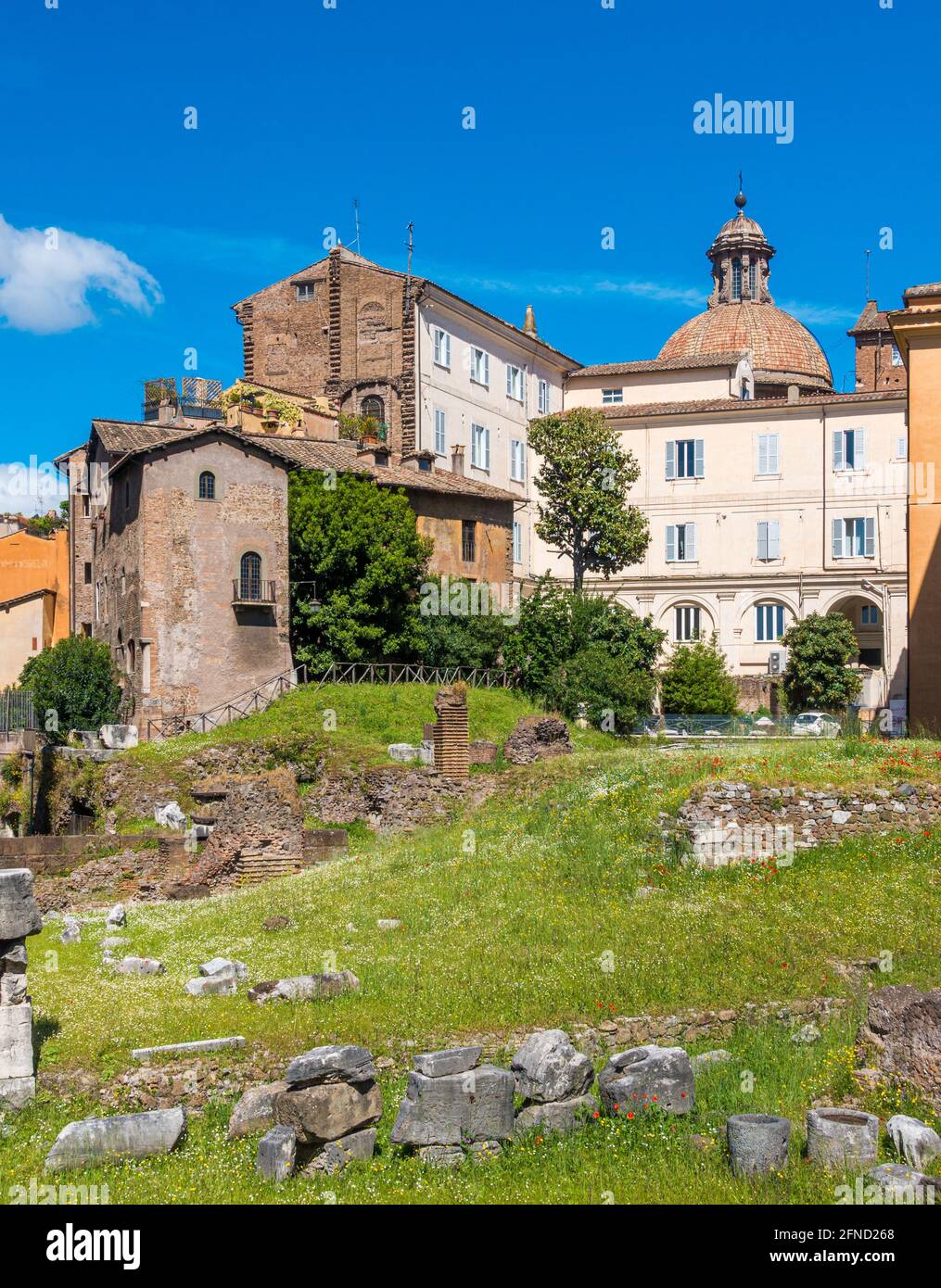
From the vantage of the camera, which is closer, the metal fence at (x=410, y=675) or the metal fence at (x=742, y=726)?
the metal fence at (x=742, y=726)

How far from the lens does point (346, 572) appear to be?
45.1 m

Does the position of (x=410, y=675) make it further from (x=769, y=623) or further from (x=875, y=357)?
(x=875, y=357)

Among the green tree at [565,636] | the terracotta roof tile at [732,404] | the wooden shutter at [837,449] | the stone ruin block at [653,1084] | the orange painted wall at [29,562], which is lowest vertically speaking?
the stone ruin block at [653,1084]

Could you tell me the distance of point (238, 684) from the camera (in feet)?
137

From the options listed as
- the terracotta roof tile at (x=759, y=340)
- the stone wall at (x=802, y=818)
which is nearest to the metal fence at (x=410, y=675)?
the stone wall at (x=802, y=818)

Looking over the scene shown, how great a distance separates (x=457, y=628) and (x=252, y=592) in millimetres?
7924

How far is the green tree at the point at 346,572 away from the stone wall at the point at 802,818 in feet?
81.1

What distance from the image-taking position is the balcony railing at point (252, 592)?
4188cm

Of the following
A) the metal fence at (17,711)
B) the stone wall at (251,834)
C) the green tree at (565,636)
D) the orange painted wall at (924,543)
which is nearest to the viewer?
the stone wall at (251,834)

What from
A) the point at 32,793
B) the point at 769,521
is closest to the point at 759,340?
the point at 769,521

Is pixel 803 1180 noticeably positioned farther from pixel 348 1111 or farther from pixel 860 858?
pixel 860 858

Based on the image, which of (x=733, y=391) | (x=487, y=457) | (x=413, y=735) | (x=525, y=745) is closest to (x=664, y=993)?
(x=525, y=745)

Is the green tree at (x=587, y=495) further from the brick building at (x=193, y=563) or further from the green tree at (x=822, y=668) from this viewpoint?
the brick building at (x=193, y=563)

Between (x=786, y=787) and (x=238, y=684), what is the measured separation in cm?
2418
